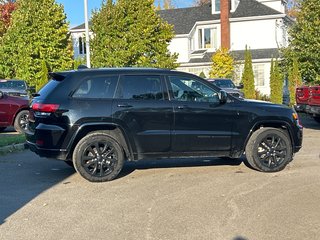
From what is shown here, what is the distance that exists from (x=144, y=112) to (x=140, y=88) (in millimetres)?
456

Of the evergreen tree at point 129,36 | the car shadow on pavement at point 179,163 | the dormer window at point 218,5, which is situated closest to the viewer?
the car shadow on pavement at point 179,163

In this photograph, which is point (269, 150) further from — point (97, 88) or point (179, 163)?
point (97, 88)

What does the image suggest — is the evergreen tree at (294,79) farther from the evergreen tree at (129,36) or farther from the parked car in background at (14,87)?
the parked car in background at (14,87)

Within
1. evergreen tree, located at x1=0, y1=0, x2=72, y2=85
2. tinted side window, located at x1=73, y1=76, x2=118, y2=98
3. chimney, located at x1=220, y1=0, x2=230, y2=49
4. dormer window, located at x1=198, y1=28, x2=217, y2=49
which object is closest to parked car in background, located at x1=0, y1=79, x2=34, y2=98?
evergreen tree, located at x1=0, y1=0, x2=72, y2=85

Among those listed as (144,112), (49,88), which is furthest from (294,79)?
(49,88)

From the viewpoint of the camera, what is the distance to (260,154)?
824 cm

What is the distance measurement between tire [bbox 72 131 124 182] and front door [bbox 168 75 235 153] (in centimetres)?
104

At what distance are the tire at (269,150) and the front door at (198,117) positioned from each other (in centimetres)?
47

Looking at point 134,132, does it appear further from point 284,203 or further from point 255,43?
point 255,43

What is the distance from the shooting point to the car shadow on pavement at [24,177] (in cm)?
630

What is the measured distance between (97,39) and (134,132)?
63.3 feet

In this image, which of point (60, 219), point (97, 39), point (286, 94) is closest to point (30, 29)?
point (97, 39)

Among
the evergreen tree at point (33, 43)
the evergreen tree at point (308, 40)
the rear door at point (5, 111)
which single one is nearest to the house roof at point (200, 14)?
the evergreen tree at point (308, 40)

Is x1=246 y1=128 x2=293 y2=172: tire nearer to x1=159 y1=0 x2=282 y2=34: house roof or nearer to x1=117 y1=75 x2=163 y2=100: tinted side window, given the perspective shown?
x1=117 y1=75 x2=163 y2=100: tinted side window
